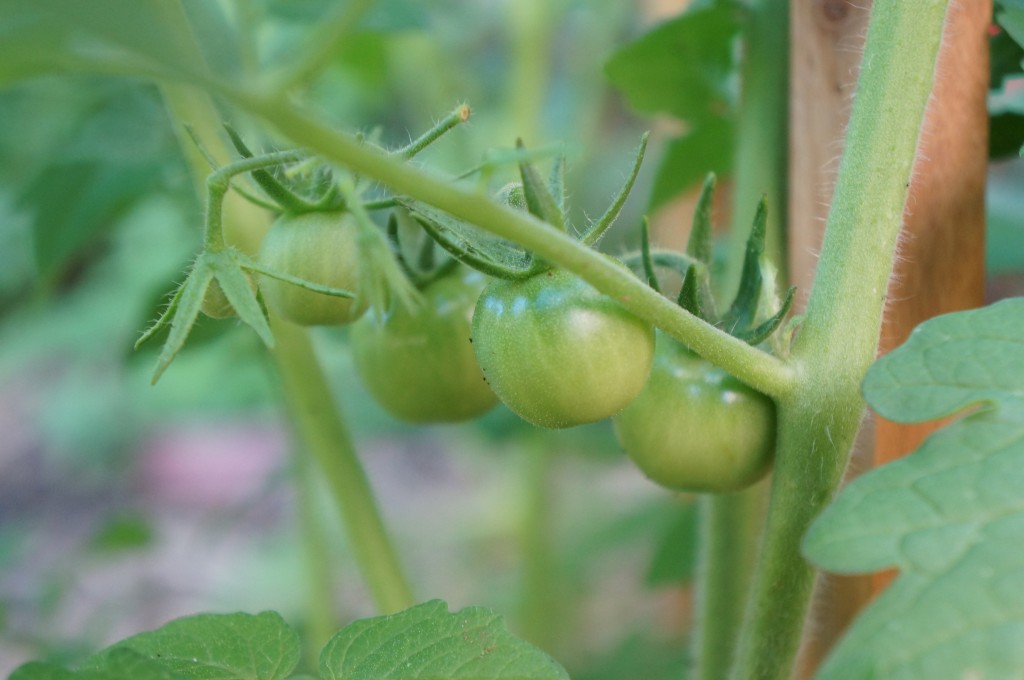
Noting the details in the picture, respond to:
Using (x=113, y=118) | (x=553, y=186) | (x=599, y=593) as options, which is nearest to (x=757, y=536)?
(x=553, y=186)

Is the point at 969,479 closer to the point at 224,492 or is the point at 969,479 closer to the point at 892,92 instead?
the point at 892,92

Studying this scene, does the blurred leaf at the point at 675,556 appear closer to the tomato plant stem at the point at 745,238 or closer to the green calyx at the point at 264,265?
the tomato plant stem at the point at 745,238

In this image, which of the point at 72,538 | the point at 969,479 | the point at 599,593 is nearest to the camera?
the point at 969,479

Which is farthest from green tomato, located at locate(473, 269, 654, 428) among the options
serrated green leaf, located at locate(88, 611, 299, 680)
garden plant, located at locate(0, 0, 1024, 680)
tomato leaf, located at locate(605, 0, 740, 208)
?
tomato leaf, located at locate(605, 0, 740, 208)

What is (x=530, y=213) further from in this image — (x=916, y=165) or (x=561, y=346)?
(x=916, y=165)

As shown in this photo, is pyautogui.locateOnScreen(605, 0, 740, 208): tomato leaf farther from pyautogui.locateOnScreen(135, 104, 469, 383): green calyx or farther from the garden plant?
pyautogui.locateOnScreen(135, 104, 469, 383): green calyx

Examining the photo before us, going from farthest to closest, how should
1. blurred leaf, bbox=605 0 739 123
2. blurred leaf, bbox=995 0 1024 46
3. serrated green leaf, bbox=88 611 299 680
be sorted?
blurred leaf, bbox=605 0 739 123
blurred leaf, bbox=995 0 1024 46
serrated green leaf, bbox=88 611 299 680
